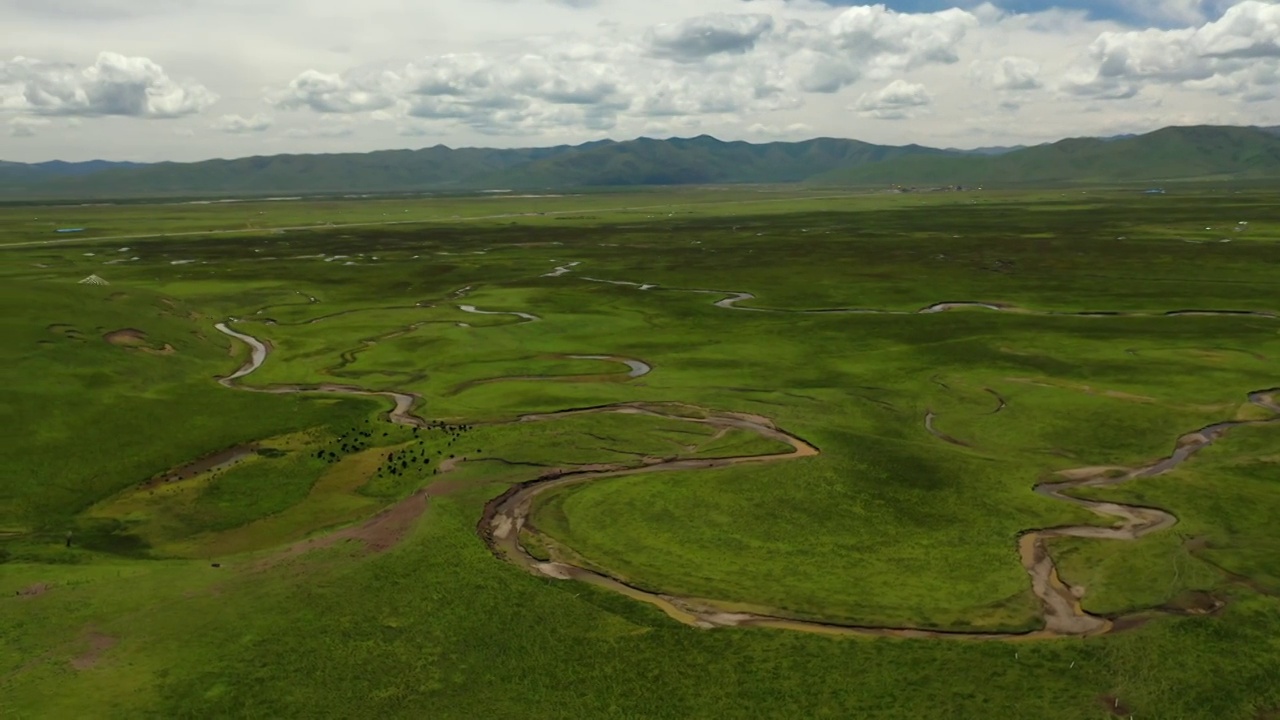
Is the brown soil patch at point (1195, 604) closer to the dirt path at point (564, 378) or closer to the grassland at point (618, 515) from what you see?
the grassland at point (618, 515)

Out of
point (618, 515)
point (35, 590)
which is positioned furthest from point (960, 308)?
point (35, 590)

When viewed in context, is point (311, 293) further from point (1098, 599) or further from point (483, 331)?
point (1098, 599)

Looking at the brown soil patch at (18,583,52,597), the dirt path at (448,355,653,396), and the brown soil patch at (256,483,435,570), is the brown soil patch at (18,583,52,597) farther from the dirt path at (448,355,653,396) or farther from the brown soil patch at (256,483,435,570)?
the dirt path at (448,355,653,396)

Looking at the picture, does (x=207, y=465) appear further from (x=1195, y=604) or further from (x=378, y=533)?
(x=1195, y=604)

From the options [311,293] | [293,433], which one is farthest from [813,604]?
[311,293]

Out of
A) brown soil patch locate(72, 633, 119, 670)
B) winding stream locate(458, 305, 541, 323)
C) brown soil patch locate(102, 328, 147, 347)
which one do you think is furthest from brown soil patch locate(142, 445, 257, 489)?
winding stream locate(458, 305, 541, 323)

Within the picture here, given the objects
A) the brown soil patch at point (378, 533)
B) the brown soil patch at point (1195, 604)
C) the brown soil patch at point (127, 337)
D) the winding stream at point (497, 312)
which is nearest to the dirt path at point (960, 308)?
the winding stream at point (497, 312)
